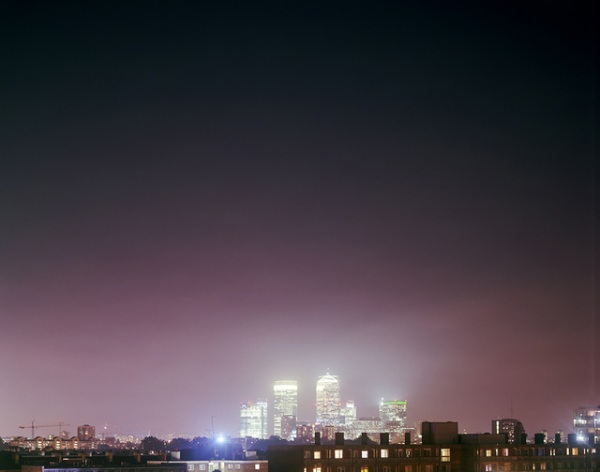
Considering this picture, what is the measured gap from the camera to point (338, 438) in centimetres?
9550

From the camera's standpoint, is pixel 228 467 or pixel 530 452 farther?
pixel 228 467

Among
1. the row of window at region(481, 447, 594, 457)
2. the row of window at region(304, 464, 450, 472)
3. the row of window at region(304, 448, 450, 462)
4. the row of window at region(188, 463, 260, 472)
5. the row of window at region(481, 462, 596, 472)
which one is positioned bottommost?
the row of window at region(188, 463, 260, 472)

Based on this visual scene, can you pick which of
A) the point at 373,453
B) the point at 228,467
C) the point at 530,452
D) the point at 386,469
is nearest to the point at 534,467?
the point at 530,452

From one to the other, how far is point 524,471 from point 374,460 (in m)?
18.2

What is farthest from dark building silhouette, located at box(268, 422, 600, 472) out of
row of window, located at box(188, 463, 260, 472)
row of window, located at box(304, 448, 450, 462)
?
row of window, located at box(188, 463, 260, 472)

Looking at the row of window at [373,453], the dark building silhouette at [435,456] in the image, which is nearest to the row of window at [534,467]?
the dark building silhouette at [435,456]

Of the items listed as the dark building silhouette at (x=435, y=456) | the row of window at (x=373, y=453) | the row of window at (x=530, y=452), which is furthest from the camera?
the row of window at (x=530, y=452)

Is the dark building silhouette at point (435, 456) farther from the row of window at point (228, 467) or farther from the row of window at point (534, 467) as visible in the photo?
the row of window at point (228, 467)

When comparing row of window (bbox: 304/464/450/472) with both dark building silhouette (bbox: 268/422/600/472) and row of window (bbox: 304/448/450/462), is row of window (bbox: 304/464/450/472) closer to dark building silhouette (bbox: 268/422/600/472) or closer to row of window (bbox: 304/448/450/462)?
dark building silhouette (bbox: 268/422/600/472)

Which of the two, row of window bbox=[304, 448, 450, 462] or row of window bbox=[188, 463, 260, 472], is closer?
row of window bbox=[304, 448, 450, 462]

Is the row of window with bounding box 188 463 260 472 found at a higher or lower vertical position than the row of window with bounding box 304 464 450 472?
lower

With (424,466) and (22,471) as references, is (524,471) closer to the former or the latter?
(424,466)

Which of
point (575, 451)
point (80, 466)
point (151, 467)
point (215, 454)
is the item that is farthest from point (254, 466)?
point (575, 451)

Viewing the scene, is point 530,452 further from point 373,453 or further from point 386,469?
point 373,453
